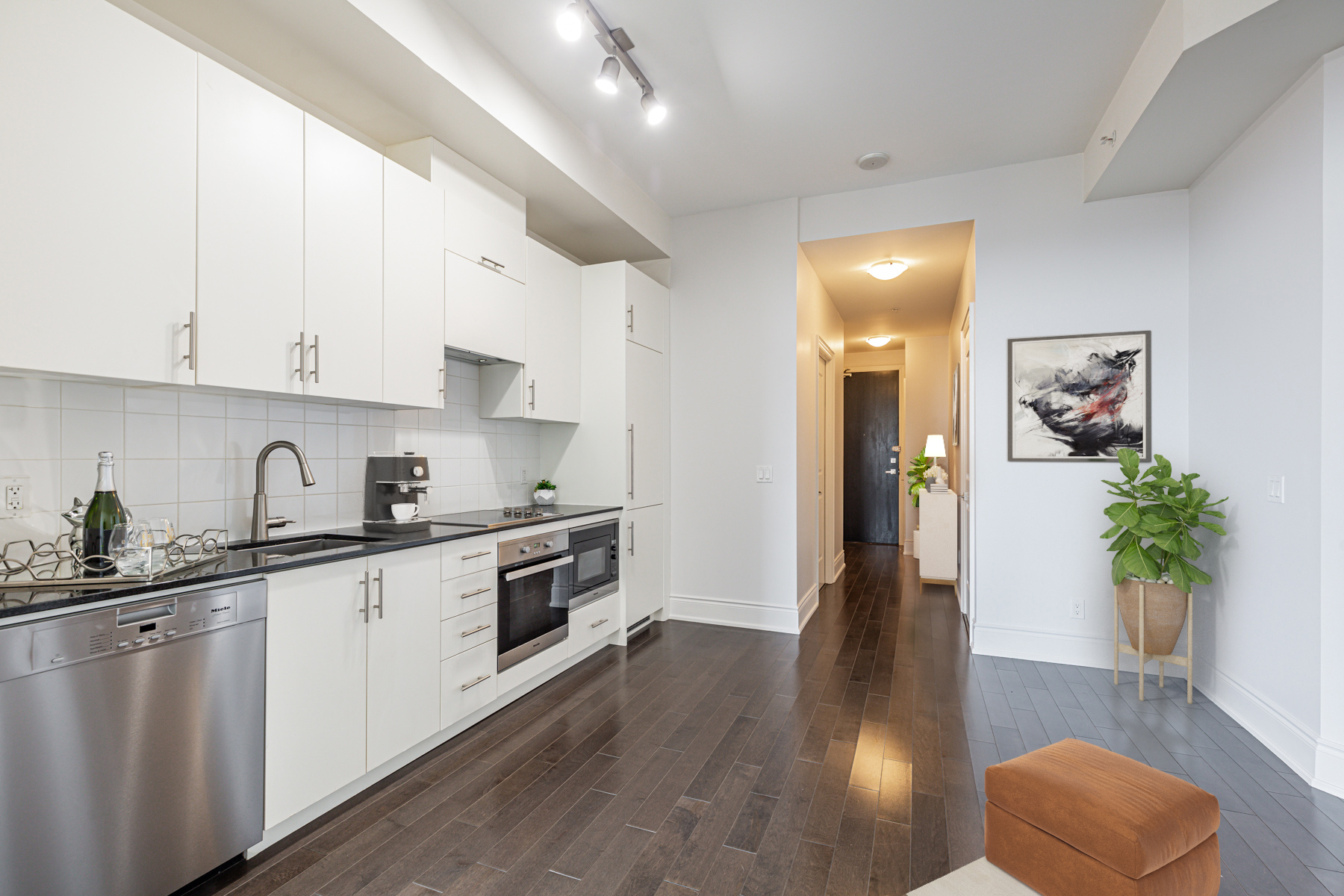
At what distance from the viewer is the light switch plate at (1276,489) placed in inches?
98.9

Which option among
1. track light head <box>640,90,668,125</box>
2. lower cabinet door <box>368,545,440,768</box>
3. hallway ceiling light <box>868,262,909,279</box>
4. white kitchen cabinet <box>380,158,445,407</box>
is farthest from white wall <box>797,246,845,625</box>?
lower cabinet door <box>368,545,440,768</box>

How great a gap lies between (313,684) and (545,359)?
6.79 feet

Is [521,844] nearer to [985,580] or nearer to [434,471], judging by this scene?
[434,471]

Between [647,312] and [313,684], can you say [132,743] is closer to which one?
[313,684]

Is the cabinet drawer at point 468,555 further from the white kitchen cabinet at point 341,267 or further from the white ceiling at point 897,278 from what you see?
the white ceiling at point 897,278

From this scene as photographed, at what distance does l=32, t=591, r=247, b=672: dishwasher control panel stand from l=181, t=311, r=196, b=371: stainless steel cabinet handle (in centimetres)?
67

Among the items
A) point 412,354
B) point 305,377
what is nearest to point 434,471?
point 412,354

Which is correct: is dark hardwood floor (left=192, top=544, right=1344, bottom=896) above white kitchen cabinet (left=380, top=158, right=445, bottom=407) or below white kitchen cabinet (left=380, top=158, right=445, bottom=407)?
below

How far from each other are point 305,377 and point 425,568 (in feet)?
2.69

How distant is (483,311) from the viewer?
301cm

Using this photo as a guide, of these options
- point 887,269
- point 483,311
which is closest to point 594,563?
point 483,311

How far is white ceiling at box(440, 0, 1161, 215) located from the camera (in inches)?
96.2

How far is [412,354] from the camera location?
8.53 ft

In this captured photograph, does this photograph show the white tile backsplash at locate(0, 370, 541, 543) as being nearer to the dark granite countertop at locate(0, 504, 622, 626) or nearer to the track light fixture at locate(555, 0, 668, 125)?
the dark granite countertop at locate(0, 504, 622, 626)
